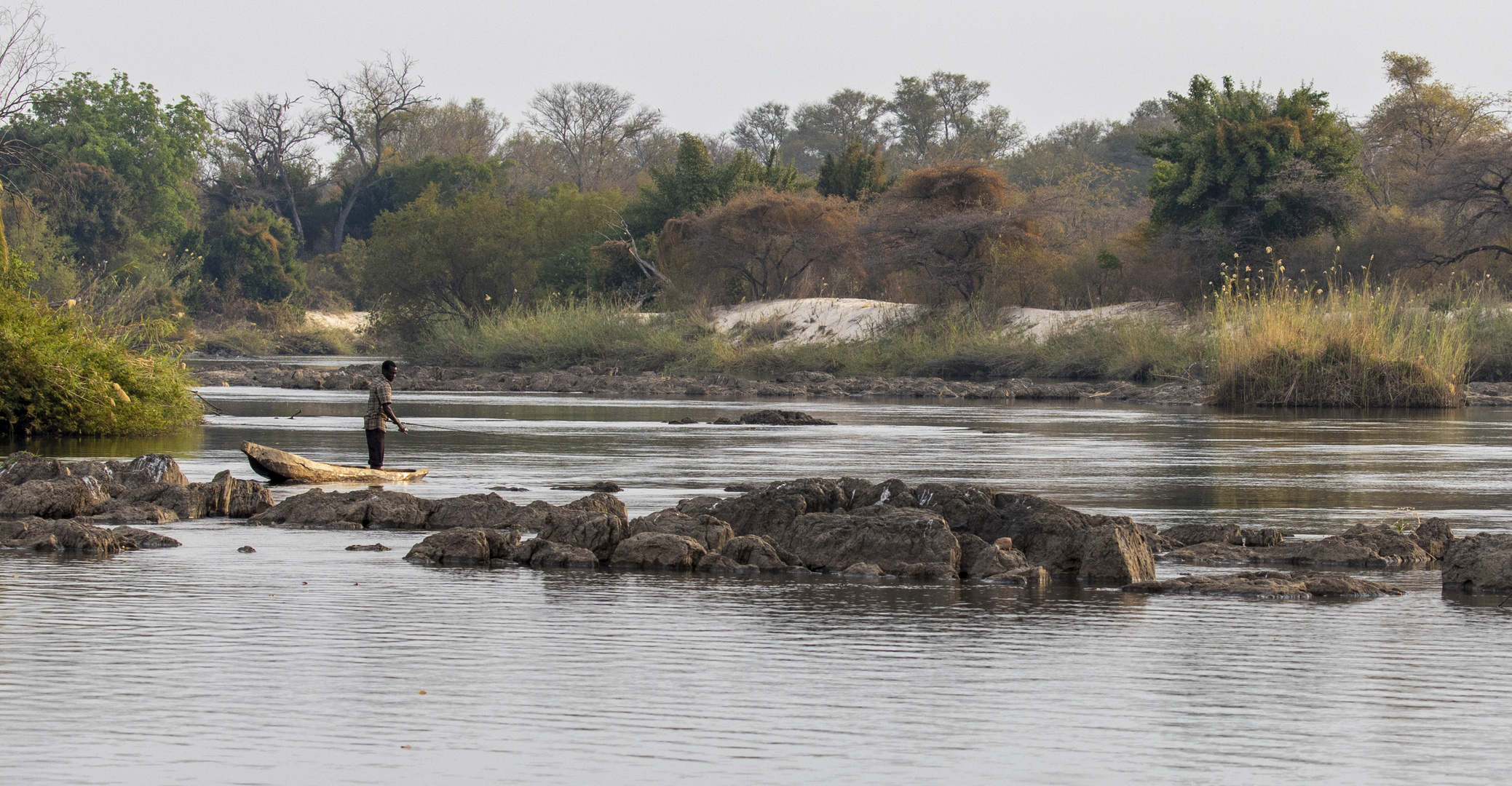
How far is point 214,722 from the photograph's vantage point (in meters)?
6.25

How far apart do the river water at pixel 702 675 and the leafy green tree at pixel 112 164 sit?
69253mm

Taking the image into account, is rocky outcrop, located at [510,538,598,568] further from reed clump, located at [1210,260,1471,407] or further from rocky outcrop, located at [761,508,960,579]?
reed clump, located at [1210,260,1471,407]

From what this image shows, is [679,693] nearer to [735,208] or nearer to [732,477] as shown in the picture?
[732,477]

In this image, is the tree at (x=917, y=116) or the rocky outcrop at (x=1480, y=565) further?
the tree at (x=917, y=116)

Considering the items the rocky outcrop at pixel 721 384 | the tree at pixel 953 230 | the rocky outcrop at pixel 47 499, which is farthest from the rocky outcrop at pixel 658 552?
the tree at pixel 953 230

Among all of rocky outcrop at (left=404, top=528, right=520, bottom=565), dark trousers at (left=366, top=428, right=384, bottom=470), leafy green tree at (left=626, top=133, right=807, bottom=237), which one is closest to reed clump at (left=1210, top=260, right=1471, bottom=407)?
dark trousers at (left=366, top=428, right=384, bottom=470)

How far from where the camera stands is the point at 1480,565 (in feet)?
32.1

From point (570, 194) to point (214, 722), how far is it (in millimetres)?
61240

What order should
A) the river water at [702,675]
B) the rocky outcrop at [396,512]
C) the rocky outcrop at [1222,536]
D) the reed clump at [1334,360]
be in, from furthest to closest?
the reed clump at [1334,360], the rocky outcrop at [396,512], the rocky outcrop at [1222,536], the river water at [702,675]

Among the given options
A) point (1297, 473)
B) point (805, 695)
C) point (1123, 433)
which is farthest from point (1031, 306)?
point (805, 695)

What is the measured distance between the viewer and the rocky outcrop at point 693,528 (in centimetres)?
1089

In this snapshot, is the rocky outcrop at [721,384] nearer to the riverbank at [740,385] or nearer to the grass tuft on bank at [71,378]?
the riverbank at [740,385]

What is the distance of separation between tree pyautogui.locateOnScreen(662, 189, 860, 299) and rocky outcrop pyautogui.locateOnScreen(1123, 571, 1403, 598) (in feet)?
142

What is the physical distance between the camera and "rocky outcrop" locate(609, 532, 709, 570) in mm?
10578
